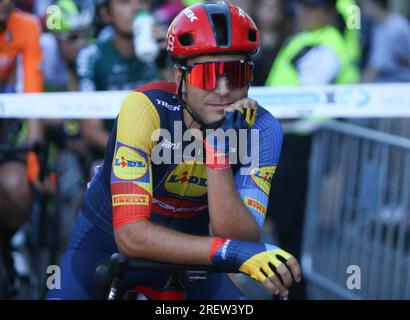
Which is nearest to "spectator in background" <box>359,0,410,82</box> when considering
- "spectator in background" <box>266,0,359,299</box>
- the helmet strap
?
"spectator in background" <box>266,0,359,299</box>

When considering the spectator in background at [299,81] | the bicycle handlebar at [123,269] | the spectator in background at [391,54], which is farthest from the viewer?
the spectator in background at [391,54]

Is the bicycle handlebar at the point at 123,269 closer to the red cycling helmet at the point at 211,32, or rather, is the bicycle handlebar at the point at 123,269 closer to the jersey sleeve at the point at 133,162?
the jersey sleeve at the point at 133,162

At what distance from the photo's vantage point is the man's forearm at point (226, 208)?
3686 mm

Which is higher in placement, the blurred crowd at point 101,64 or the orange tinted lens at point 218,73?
the orange tinted lens at point 218,73

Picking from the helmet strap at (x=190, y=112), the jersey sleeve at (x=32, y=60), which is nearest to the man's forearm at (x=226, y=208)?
the helmet strap at (x=190, y=112)

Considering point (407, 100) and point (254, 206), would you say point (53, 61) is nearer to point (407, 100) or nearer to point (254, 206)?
point (407, 100)

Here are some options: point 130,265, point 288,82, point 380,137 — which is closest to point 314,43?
point 288,82

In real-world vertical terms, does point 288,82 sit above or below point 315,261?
above

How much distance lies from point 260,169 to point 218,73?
0.49 meters

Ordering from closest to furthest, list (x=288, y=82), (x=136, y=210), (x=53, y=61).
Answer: (x=136, y=210), (x=288, y=82), (x=53, y=61)

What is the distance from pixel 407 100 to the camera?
6.69 meters

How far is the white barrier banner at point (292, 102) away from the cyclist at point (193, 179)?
258 centimetres

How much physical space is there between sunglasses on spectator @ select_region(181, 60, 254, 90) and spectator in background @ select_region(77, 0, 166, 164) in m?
3.19

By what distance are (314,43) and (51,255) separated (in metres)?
2.66
